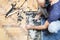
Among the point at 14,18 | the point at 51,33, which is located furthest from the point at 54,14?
the point at 14,18

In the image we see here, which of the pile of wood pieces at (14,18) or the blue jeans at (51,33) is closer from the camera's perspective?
the blue jeans at (51,33)

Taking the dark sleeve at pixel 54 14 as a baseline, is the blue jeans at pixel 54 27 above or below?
below

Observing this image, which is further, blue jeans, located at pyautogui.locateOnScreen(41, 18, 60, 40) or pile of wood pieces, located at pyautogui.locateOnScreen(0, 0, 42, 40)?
pile of wood pieces, located at pyautogui.locateOnScreen(0, 0, 42, 40)

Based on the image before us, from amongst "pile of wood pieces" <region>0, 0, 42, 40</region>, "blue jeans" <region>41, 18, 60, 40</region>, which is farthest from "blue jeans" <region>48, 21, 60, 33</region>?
"pile of wood pieces" <region>0, 0, 42, 40</region>

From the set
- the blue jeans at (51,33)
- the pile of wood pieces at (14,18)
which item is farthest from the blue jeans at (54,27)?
the pile of wood pieces at (14,18)

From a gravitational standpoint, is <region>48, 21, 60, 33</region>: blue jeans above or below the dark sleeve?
below

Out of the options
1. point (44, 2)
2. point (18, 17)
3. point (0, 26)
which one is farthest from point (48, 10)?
point (0, 26)

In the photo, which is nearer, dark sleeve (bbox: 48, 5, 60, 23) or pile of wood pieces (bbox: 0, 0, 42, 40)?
dark sleeve (bbox: 48, 5, 60, 23)

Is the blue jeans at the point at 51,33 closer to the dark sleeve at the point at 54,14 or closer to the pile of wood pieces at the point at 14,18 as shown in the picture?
the dark sleeve at the point at 54,14

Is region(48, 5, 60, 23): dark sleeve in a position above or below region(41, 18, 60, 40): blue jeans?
above

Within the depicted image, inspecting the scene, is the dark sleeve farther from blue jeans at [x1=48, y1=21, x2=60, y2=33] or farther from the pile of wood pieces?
the pile of wood pieces

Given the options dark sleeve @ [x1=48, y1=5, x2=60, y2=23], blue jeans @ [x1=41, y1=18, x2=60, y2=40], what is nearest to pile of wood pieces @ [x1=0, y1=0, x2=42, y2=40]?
blue jeans @ [x1=41, y1=18, x2=60, y2=40]

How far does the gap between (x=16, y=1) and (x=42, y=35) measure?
0.62 m

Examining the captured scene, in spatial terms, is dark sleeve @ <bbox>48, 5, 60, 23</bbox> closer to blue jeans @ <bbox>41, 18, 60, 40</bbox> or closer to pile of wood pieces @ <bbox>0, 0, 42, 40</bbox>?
blue jeans @ <bbox>41, 18, 60, 40</bbox>
